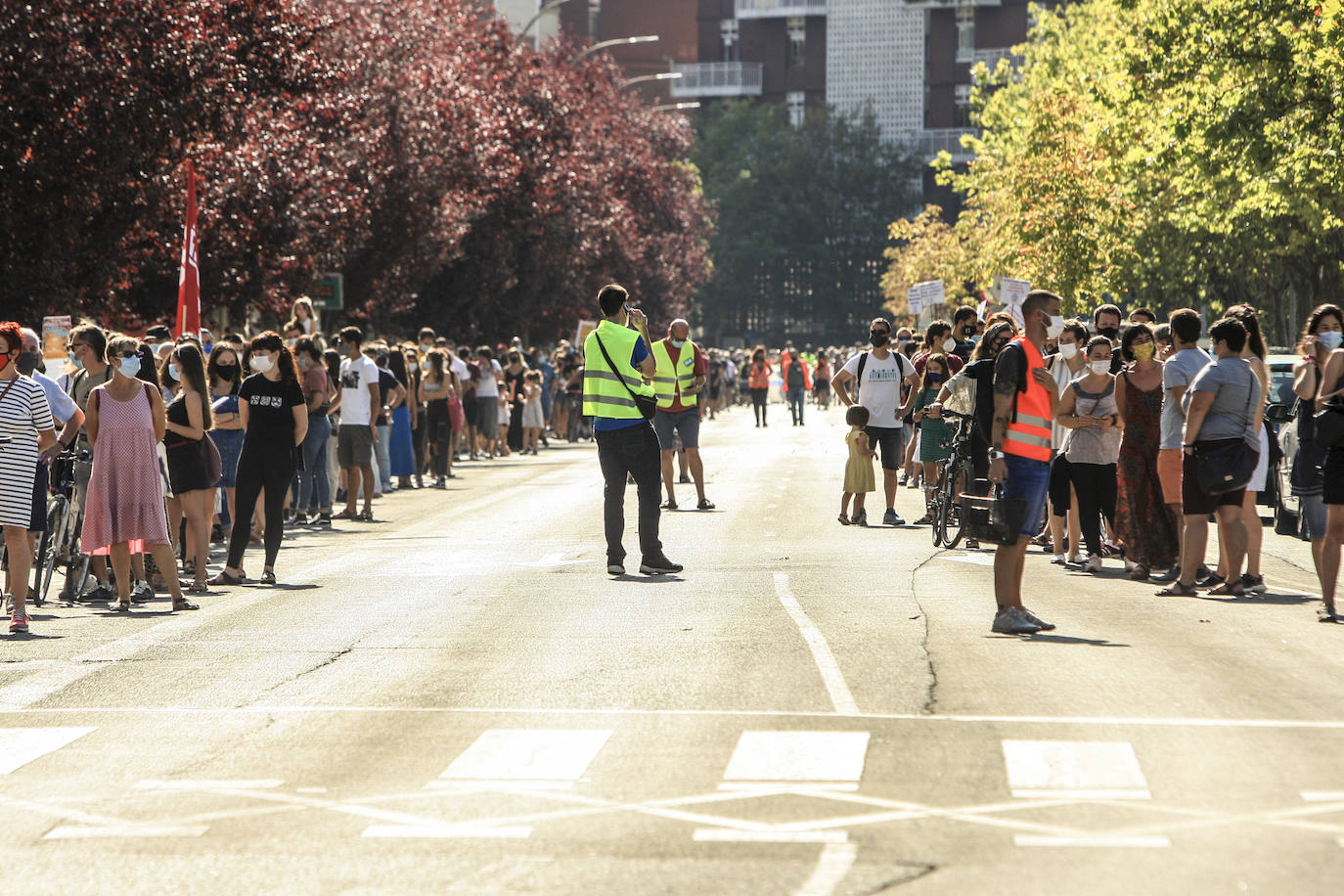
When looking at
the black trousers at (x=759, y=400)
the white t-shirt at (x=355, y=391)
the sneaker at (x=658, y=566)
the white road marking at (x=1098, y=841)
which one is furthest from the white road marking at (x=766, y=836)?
the black trousers at (x=759, y=400)

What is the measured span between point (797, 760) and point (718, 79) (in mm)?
99839

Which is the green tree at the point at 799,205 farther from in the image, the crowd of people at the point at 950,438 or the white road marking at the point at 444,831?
the white road marking at the point at 444,831

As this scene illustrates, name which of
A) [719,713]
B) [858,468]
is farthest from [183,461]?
[858,468]

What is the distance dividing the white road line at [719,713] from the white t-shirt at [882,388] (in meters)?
10.5

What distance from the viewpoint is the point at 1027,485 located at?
11008 mm

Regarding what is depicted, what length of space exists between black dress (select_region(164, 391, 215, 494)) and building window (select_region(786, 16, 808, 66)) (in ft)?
306

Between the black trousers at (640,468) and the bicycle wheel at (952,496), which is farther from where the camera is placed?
the bicycle wheel at (952,496)

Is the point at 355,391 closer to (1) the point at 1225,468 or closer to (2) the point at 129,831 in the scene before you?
(1) the point at 1225,468

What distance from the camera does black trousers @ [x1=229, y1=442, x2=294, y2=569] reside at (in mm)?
14242

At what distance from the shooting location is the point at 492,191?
45375 millimetres

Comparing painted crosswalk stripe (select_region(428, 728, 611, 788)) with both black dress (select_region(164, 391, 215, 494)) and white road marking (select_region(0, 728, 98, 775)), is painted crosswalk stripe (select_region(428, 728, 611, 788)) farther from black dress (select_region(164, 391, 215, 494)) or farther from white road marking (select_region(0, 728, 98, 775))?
black dress (select_region(164, 391, 215, 494))

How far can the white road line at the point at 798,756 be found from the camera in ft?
24.3

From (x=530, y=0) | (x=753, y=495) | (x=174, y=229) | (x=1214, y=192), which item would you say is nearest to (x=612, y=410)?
(x=753, y=495)

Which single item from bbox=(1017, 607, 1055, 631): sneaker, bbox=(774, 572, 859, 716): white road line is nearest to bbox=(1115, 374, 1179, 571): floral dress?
bbox=(774, 572, 859, 716): white road line
